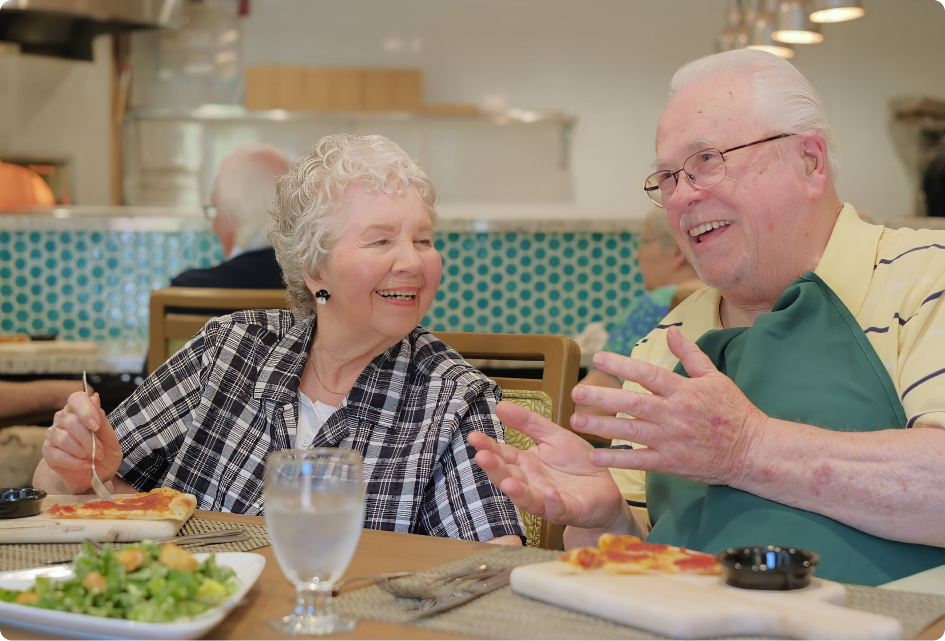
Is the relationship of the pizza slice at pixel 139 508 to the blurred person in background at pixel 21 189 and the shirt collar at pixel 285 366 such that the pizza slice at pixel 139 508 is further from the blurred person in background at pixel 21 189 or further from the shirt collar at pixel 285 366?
the blurred person in background at pixel 21 189

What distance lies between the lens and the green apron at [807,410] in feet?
3.51

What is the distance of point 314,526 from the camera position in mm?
777

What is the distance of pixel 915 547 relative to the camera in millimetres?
1093

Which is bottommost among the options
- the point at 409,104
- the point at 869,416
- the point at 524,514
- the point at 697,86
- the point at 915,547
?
the point at 524,514

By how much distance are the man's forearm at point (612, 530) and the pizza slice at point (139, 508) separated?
1.72 feet

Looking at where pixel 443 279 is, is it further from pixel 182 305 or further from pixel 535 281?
pixel 182 305

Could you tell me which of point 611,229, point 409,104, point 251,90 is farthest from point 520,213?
point 251,90

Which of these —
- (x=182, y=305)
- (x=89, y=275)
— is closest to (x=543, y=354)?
(x=182, y=305)

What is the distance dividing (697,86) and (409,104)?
4814mm

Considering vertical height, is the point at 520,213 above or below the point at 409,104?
below

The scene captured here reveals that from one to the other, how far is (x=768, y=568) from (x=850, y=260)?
676 mm

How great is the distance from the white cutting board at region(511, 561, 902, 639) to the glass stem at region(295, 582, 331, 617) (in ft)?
0.57

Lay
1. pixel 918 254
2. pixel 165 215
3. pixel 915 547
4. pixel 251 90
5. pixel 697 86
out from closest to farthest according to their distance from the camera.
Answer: pixel 915 547
pixel 918 254
pixel 697 86
pixel 165 215
pixel 251 90

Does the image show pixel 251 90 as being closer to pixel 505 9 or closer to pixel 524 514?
pixel 505 9
